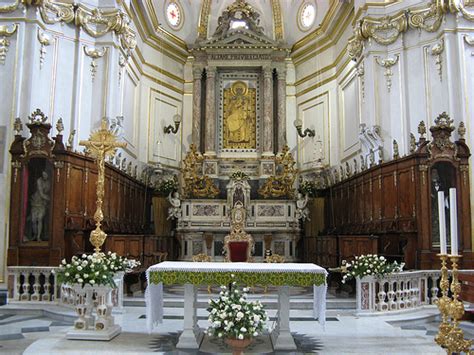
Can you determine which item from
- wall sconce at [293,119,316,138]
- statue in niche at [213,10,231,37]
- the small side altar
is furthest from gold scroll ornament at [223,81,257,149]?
the small side altar

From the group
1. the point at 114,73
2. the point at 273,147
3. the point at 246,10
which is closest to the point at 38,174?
the point at 114,73

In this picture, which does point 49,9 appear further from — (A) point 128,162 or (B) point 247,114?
(B) point 247,114

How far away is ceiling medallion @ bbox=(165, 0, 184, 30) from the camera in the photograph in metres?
19.2

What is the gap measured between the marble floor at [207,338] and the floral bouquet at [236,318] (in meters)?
0.57

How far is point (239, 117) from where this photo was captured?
1875cm

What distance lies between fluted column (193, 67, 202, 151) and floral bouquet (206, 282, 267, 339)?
41.5 ft

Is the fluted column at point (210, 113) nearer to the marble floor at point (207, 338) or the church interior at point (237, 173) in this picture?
the church interior at point (237, 173)

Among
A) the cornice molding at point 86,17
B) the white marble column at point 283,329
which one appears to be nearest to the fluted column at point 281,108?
the cornice molding at point 86,17

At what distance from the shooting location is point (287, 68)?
64.8 feet

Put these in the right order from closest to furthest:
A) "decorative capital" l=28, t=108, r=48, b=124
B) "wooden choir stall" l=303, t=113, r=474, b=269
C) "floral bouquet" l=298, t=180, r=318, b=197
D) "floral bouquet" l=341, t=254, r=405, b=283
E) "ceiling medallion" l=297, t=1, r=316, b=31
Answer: "floral bouquet" l=341, t=254, r=405, b=283, "wooden choir stall" l=303, t=113, r=474, b=269, "decorative capital" l=28, t=108, r=48, b=124, "floral bouquet" l=298, t=180, r=318, b=197, "ceiling medallion" l=297, t=1, r=316, b=31

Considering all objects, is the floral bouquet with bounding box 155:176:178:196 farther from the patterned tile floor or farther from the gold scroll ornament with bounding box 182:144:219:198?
the patterned tile floor

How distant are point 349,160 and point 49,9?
374 inches

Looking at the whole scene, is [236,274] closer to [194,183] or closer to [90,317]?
[90,317]

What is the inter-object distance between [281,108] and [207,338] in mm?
12625
